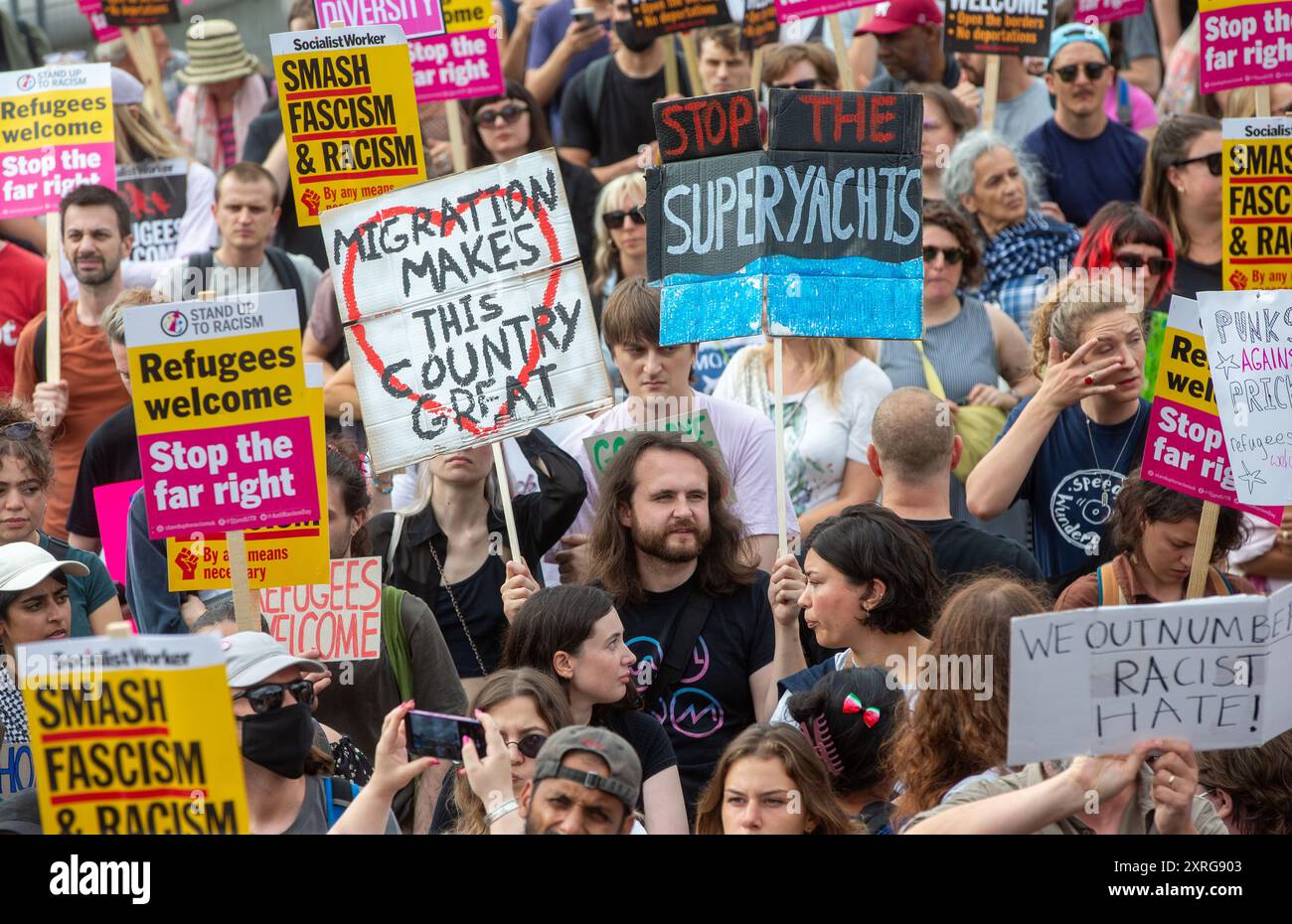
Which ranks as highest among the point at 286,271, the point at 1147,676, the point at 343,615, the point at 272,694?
the point at 286,271

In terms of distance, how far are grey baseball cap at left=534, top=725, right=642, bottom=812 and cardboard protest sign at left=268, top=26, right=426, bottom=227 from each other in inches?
127

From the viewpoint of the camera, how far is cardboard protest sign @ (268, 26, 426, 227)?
23.2 ft

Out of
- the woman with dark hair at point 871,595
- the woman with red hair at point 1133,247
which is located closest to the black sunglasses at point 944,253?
the woman with red hair at point 1133,247

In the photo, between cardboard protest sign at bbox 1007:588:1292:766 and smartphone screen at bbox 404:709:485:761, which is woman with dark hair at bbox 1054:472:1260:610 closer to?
cardboard protest sign at bbox 1007:588:1292:766

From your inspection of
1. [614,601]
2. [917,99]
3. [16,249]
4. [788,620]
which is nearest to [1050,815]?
[788,620]

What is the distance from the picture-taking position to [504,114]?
9.55 meters

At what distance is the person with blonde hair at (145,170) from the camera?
10125mm

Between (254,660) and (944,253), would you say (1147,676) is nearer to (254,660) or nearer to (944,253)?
(254,660)

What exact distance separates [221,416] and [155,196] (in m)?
4.87

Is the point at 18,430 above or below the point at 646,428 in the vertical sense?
above

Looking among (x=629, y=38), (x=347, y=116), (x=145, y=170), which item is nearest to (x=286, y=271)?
(x=145, y=170)

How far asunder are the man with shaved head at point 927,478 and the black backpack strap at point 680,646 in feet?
2.50

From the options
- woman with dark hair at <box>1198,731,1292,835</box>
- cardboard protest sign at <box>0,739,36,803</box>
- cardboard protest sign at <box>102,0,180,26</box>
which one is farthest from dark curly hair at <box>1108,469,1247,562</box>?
cardboard protest sign at <box>102,0,180,26</box>

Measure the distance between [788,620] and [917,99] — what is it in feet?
5.80
